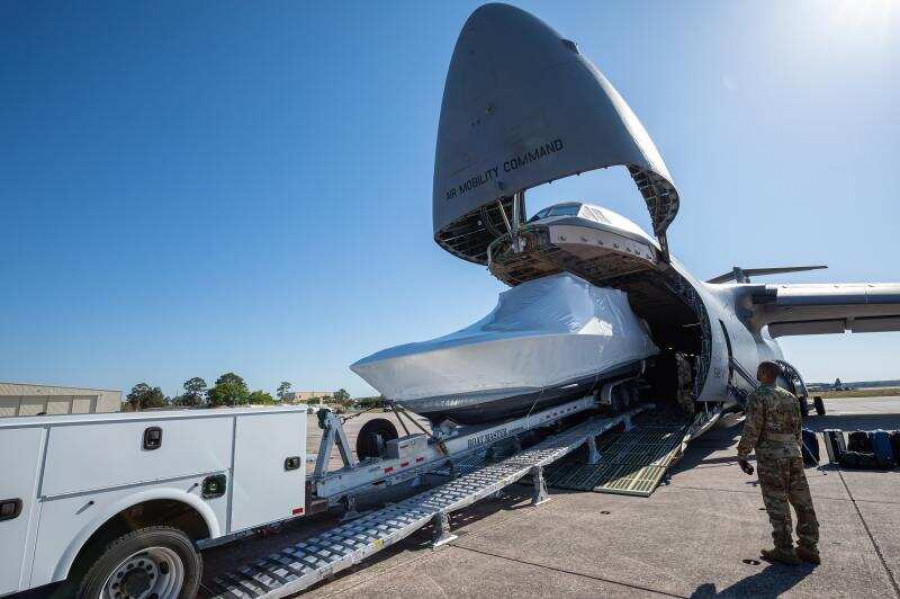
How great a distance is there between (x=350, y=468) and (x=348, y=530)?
84cm

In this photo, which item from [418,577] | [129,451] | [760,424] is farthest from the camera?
[760,424]

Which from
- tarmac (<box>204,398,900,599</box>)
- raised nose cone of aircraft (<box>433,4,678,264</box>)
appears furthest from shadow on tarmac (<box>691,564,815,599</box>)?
raised nose cone of aircraft (<box>433,4,678,264</box>)

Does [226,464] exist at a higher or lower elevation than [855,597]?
higher

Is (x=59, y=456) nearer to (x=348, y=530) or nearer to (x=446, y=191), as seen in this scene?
(x=348, y=530)

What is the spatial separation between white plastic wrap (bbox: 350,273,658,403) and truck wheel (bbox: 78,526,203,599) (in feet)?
12.2

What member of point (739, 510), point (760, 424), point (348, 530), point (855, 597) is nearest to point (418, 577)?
point (348, 530)

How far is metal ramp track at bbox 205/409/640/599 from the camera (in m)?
3.70

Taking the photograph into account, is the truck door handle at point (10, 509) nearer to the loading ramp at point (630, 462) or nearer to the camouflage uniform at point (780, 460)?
the camouflage uniform at point (780, 460)

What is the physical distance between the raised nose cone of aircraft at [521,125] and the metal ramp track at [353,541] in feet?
17.0

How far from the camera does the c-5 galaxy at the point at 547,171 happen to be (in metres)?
8.20

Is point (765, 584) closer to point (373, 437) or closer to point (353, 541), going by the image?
point (353, 541)

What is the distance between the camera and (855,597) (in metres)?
3.38

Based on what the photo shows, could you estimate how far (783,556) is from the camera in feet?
13.1

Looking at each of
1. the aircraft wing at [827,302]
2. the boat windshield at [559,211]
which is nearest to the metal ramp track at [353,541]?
the boat windshield at [559,211]
